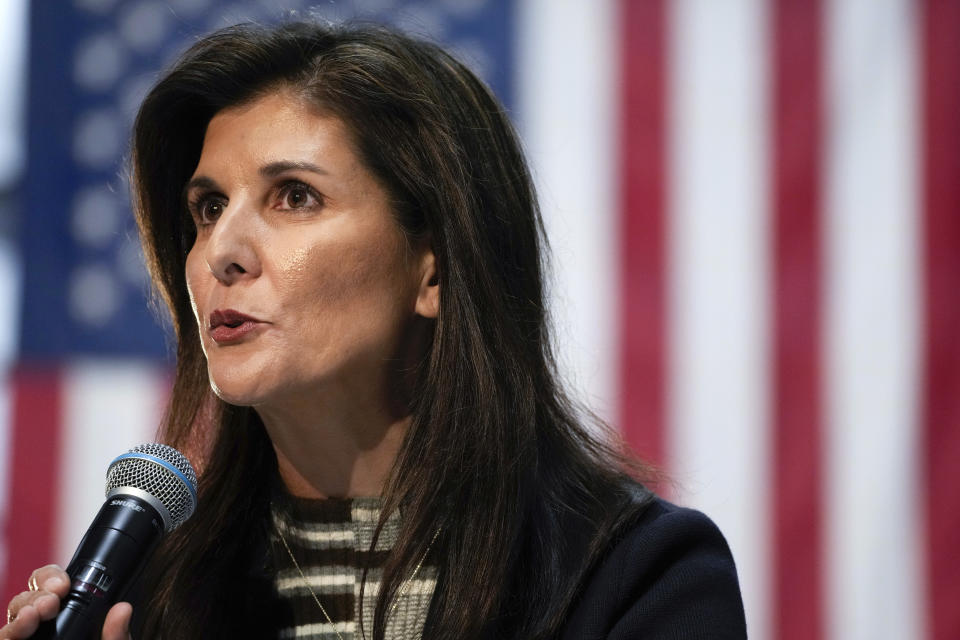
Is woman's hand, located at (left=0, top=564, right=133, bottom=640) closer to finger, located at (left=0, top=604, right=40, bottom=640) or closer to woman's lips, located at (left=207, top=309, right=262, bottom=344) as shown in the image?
finger, located at (left=0, top=604, right=40, bottom=640)

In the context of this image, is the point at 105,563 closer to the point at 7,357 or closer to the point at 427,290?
the point at 427,290

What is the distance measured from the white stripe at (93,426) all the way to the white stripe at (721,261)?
1468 mm

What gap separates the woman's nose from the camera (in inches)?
68.1

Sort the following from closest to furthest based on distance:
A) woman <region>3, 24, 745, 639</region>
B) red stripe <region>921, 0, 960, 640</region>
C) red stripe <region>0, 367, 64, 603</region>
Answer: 1. woman <region>3, 24, 745, 639</region>
2. red stripe <region>0, 367, 64, 603</region>
3. red stripe <region>921, 0, 960, 640</region>

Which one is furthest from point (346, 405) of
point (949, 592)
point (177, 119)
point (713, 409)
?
point (949, 592)

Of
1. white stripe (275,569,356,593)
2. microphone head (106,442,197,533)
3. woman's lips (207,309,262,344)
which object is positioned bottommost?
white stripe (275,569,356,593)

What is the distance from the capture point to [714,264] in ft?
10.9

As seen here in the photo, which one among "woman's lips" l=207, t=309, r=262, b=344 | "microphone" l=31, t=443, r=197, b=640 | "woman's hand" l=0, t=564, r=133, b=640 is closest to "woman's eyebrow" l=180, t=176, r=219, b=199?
"woman's lips" l=207, t=309, r=262, b=344

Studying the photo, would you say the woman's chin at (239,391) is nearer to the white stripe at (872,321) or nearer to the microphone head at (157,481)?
the microphone head at (157,481)

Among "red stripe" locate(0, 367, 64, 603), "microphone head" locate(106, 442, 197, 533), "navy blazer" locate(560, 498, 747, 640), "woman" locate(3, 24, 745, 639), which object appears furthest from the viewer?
"red stripe" locate(0, 367, 64, 603)

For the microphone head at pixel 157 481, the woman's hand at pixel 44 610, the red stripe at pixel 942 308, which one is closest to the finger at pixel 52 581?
the woman's hand at pixel 44 610

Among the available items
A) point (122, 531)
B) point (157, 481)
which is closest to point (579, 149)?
point (157, 481)

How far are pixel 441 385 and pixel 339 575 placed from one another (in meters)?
0.34

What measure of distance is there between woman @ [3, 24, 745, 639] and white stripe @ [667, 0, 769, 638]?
4.22 ft
